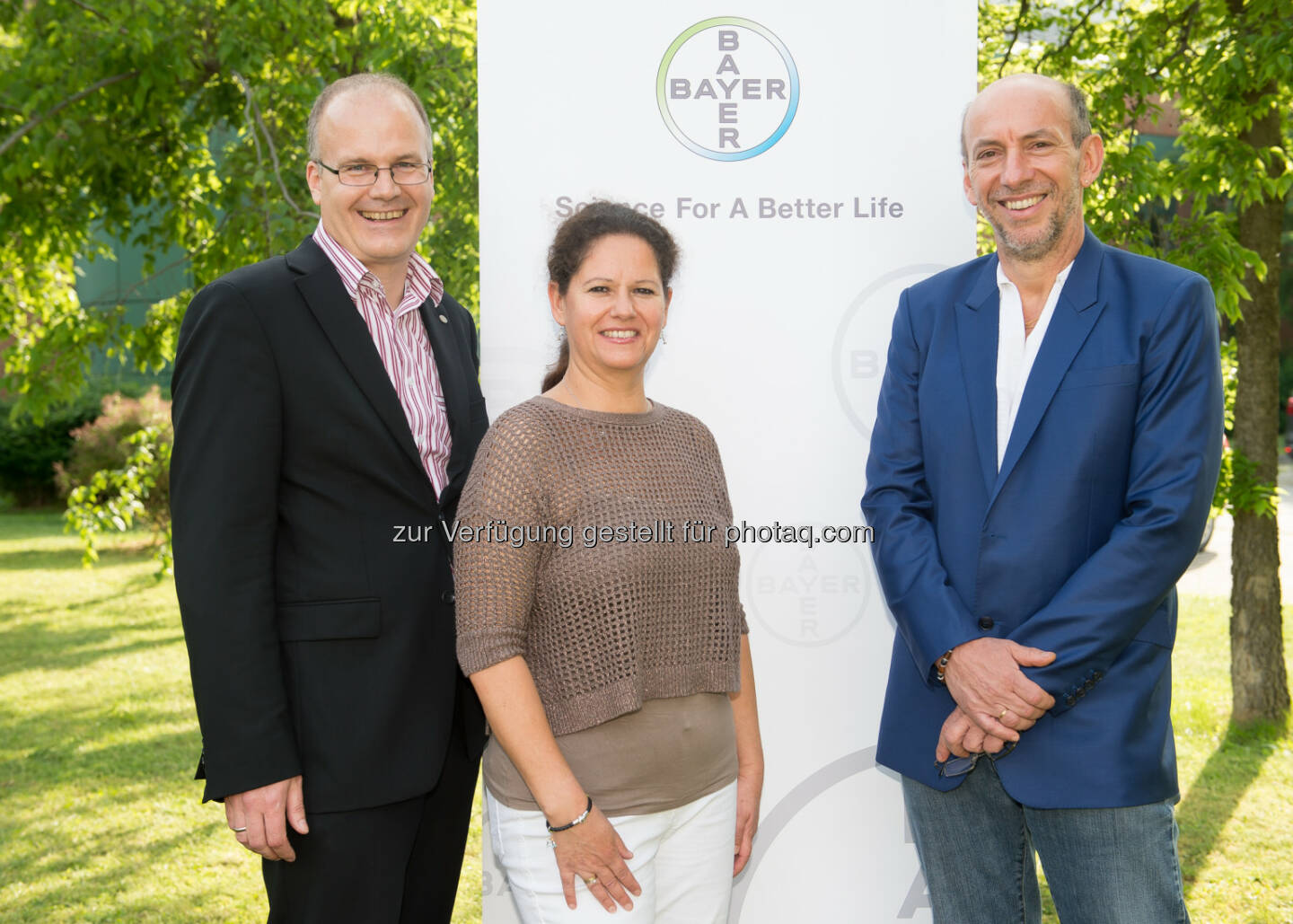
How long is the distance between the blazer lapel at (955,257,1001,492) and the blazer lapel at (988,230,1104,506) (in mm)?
42

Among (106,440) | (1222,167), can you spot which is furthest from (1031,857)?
(106,440)

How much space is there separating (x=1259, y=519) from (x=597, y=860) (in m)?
5.35

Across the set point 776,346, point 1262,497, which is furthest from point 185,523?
point 1262,497

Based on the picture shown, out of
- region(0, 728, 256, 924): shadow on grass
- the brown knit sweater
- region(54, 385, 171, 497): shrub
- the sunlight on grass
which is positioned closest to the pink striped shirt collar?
the brown knit sweater

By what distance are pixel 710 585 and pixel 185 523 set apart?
985 mm

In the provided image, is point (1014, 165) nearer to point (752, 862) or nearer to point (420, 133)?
point (420, 133)

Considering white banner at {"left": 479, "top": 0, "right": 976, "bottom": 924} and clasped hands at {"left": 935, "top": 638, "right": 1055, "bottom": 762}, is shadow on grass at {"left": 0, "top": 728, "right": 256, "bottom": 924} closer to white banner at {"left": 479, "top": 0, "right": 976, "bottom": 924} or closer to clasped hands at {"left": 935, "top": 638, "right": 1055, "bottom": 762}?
white banner at {"left": 479, "top": 0, "right": 976, "bottom": 924}

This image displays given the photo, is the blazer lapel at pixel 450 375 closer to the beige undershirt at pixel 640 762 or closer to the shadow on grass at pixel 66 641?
the beige undershirt at pixel 640 762

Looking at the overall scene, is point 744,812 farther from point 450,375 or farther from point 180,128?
point 180,128

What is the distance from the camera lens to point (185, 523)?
1907 mm

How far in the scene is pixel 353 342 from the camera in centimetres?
209

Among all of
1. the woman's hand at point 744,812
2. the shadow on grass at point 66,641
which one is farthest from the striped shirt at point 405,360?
the shadow on grass at point 66,641

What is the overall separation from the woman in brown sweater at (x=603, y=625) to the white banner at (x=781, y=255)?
0.71 metres

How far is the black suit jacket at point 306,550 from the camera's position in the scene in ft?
6.23
